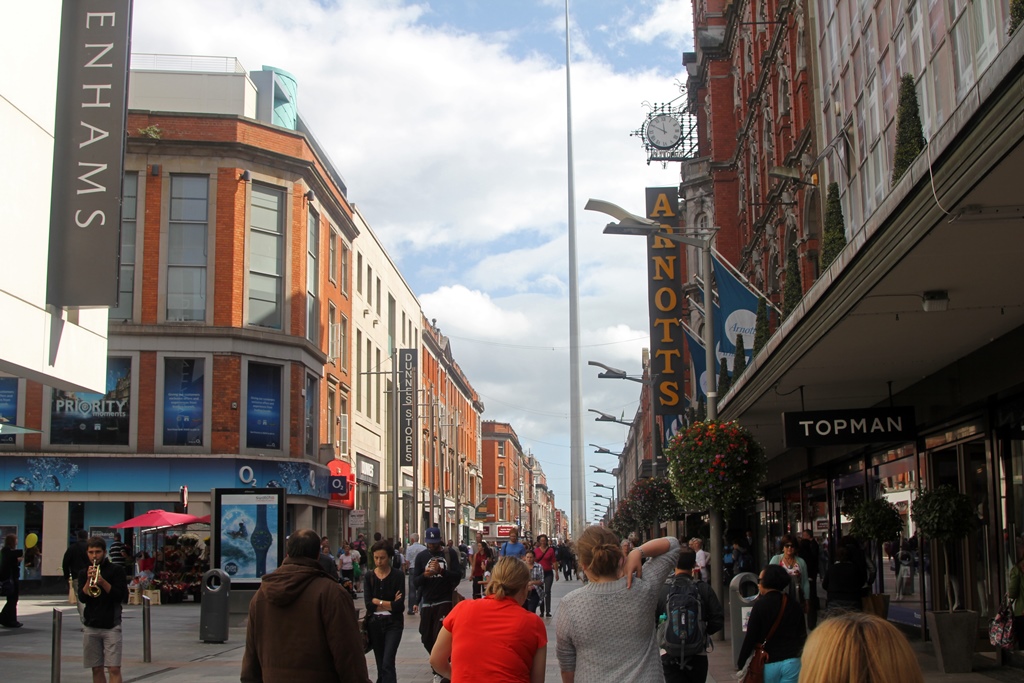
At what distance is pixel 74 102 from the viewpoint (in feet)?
49.6

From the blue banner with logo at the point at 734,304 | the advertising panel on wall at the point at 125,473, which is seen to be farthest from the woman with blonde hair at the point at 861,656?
the advertising panel on wall at the point at 125,473

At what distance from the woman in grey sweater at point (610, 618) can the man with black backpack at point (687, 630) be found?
1.59 m

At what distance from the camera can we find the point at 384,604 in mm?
11156

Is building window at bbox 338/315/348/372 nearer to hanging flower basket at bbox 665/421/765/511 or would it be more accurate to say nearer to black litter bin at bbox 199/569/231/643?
black litter bin at bbox 199/569/231/643

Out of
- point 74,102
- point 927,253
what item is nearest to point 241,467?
point 74,102

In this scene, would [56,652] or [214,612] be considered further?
[214,612]

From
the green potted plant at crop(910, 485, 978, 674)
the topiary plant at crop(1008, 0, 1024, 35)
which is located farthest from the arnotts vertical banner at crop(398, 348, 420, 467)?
the topiary plant at crop(1008, 0, 1024, 35)

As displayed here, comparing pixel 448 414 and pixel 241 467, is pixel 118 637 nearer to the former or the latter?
pixel 241 467

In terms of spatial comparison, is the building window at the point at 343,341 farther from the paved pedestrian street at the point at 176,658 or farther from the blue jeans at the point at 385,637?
the blue jeans at the point at 385,637

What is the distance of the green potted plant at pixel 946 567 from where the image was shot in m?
13.8

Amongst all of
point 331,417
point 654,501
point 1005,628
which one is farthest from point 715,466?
point 331,417

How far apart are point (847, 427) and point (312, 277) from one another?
93.4ft

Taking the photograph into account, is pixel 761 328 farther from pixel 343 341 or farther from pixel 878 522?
pixel 343 341

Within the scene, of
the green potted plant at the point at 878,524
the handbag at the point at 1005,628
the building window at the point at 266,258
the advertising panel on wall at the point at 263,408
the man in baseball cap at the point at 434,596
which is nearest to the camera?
the handbag at the point at 1005,628
